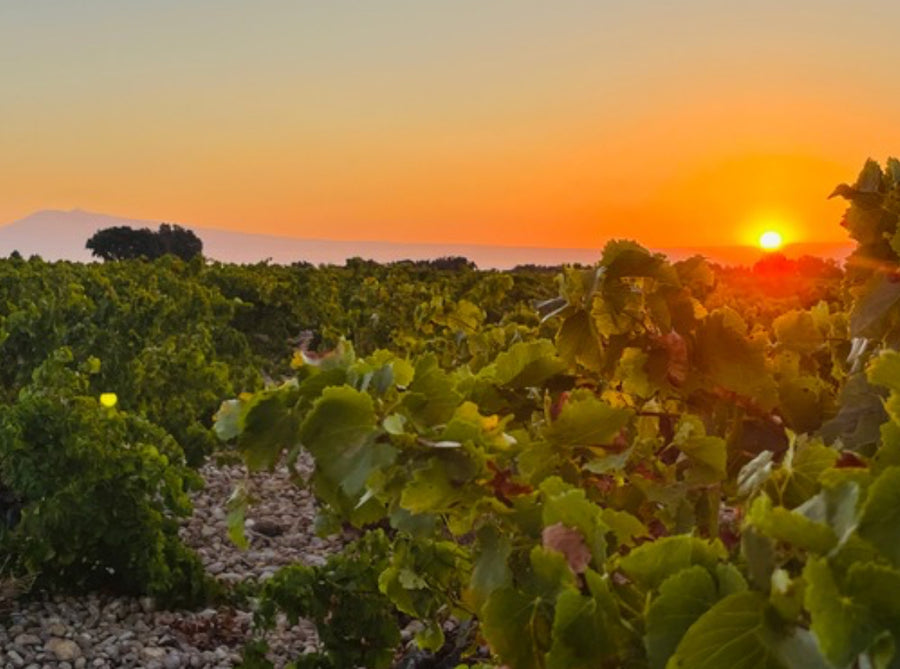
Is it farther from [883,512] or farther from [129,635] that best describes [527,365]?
[129,635]

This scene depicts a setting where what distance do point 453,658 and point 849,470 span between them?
4027 mm

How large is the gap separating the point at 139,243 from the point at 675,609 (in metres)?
64.8

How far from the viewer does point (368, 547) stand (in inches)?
223

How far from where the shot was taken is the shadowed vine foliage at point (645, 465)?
120 centimetres

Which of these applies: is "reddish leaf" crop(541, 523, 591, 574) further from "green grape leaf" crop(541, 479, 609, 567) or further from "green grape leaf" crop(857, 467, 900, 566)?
"green grape leaf" crop(857, 467, 900, 566)

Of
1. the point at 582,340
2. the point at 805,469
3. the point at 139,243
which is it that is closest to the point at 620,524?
the point at 805,469

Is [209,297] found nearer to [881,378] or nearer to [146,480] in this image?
[146,480]

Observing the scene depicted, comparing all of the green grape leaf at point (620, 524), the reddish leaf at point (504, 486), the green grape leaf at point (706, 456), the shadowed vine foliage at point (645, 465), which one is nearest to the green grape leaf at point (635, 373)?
the shadowed vine foliage at point (645, 465)

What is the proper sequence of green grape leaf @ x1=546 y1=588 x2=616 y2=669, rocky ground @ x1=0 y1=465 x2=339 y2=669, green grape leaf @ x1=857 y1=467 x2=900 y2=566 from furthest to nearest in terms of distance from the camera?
rocky ground @ x1=0 y1=465 x2=339 y2=669, green grape leaf @ x1=546 y1=588 x2=616 y2=669, green grape leaf @ x1=857 y1=467 x2=900 y2=566

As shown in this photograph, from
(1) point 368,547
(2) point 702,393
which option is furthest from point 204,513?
(2) point 702,393

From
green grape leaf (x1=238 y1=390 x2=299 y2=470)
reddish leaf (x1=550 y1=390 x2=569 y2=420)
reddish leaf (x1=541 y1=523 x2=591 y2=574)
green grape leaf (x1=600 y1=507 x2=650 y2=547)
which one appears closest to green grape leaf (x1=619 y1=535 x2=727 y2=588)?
reddish leaf (x1=541 y1=523 x2=591 y2=574)

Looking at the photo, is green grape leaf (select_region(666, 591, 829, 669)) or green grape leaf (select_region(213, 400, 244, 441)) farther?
green grape leaf (select_region(213, 400, 244, 441))

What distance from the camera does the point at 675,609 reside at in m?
1.32

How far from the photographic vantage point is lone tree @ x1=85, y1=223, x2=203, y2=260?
206 ft
